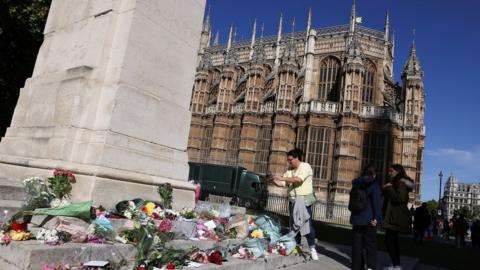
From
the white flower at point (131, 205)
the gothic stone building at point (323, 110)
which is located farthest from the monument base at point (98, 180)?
the gothic stone building at point (323, 110)

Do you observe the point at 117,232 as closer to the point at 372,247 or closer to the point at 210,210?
the point at 210,210

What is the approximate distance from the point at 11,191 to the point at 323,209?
2622cm

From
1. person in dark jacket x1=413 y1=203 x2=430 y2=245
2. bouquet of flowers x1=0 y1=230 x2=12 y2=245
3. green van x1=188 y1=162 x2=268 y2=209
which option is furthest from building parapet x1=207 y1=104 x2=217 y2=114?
bouquet of flowers x1=0 y1=230 x2=12 y2=245

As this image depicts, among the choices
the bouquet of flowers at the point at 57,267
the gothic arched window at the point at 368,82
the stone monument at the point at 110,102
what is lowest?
the bouquet of flowers at the point at 57,267

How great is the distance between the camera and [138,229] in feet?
13.1

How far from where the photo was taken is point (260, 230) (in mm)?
6223

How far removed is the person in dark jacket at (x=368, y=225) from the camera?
18.3 ft

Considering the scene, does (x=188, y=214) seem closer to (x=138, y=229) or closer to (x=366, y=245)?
(x=138, y=229)

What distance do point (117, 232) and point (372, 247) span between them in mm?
3806

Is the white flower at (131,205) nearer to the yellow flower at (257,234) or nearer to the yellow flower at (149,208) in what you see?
the yellow flower at (149,208)

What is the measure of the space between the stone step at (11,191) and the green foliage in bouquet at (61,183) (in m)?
0.43

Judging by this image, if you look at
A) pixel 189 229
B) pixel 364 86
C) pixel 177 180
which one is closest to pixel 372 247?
pixel 189 229

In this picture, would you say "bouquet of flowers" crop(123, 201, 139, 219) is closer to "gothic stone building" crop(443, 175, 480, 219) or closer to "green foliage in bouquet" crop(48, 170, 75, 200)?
"green foliage in bouquet" crop(48, 170, 75, 200)

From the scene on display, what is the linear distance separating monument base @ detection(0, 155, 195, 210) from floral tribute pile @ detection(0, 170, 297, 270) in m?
0.15
